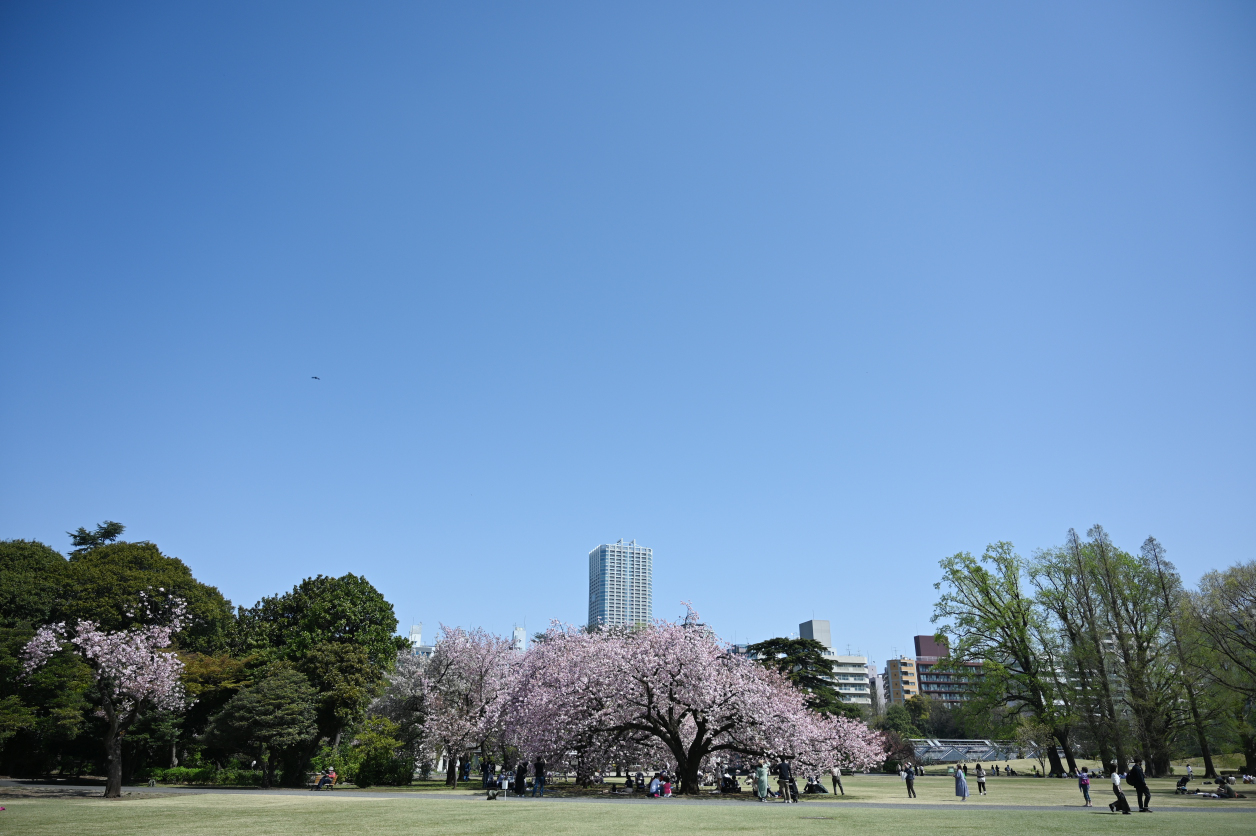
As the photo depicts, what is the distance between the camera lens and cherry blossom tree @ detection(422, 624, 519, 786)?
4181 centimetres

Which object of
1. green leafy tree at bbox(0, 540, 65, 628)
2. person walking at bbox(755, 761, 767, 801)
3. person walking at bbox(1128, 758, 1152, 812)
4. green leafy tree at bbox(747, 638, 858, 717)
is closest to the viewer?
person walking at bbox(1128, 758, 1152, 812)

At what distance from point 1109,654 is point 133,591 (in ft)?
199

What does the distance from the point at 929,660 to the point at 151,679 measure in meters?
170

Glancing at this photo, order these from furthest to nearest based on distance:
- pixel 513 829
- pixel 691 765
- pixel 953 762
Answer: pixel 953 762 < pixel 691 765 < pixel 513 829

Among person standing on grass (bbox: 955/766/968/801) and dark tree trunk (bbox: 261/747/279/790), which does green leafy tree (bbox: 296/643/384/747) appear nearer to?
dark tree trunk (bbox: 261/747/279/790)

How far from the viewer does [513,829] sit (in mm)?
15789

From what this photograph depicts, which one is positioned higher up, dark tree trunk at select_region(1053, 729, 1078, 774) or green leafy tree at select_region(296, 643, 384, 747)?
green leafy tree at select_region(296, 643, 384, 747)

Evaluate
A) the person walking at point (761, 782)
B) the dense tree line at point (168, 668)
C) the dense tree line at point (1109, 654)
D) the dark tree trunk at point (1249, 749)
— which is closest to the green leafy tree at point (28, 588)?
the dense tree line at point (168, 668)

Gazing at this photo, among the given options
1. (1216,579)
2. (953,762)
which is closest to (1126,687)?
(1216,579)

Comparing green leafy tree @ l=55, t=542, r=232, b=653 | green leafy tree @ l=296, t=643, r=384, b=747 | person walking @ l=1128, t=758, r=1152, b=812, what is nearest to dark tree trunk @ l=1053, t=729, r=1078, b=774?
person walking @ l=1128, t=758, r=1152, b=812

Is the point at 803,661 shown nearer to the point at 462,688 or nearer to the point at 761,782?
the point at 462,688

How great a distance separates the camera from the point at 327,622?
1891 inches

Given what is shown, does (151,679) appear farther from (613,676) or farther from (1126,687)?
(1126,687)

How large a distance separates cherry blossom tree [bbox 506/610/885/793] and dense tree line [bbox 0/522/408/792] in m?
13.6
